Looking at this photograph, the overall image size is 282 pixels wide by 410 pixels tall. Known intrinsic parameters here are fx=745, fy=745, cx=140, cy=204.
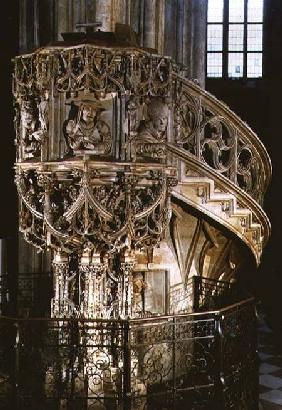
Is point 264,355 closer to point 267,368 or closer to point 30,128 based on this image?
point 267,368

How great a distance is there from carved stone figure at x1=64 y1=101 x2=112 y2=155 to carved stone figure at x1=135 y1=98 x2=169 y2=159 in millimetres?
414

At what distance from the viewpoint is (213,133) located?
287 inches

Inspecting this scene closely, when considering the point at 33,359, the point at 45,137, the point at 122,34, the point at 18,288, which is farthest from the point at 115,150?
the point at 18,288

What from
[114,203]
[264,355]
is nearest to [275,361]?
[264,355]

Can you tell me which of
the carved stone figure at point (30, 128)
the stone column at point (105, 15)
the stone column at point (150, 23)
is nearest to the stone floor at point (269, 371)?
the carved stone figure at point (30, 128)

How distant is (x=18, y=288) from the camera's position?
867 centimetres

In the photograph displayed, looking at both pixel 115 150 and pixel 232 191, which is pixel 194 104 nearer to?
pixel 232 191

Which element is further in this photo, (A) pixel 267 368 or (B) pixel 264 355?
(B) pixel 264 355

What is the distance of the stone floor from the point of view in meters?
7.75

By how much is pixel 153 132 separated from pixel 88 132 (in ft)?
2.43

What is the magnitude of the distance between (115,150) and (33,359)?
2.03 m

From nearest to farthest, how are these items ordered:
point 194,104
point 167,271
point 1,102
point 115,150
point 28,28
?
1. point 115,150
2. point 194,104
3. point 167,271
4. point 28,28
5. point 1,102

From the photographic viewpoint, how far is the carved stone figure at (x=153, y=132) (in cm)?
642

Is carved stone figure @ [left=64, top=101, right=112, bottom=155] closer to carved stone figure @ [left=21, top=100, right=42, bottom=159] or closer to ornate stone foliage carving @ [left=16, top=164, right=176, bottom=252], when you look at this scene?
ornate stone foliage carving @ [left=16, top=164, right=176, bottom=252]
